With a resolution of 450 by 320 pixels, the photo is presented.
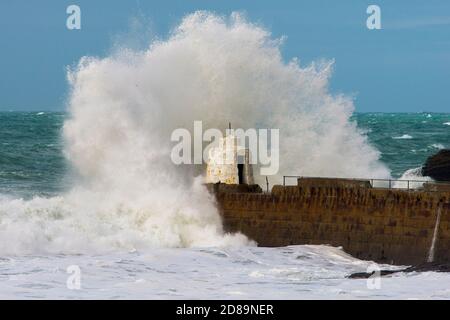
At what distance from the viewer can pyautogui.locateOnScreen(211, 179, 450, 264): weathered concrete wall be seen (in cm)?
1912

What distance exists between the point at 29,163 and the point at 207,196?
18509mm

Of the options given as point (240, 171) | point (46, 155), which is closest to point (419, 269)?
point (240, 171)

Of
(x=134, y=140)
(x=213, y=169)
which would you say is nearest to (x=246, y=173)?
(x=213, y=169)

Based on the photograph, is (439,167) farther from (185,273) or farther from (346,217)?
(185,273)

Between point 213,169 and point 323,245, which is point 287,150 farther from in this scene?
point 323,245

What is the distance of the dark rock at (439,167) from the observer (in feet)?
95.9

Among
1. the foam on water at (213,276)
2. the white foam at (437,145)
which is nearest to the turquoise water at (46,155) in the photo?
the white foam at (437,145)

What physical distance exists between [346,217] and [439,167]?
420 inches

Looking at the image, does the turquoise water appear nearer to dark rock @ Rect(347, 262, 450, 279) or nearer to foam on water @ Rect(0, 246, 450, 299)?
foam on water @ Rect(0, 246, 450, 299)

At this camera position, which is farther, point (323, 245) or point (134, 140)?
point (134, 140)

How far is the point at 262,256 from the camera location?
19250 mm

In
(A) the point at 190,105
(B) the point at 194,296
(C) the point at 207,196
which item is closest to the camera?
(B) the point at 194,296

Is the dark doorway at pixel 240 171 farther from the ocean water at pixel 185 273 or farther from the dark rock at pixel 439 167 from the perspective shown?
the dark rock at pixel 439 167

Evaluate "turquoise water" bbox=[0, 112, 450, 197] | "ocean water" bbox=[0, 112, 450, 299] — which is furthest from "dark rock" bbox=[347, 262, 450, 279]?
"turquoise water" bbox=[0, 112, 450, 197]
